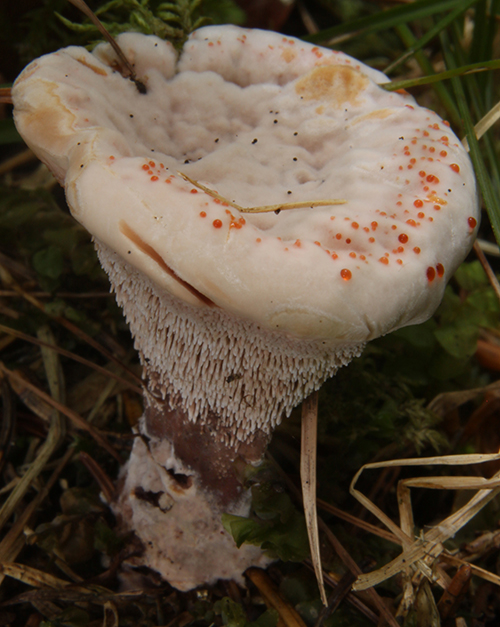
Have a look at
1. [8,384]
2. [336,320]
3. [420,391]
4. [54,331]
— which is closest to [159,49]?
[336,320]

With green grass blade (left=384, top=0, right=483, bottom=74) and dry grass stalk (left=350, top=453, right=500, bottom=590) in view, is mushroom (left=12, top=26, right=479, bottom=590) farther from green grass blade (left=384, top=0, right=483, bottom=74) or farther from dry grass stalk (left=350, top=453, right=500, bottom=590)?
green grass blade (left=384, top=0, right=483, bottom=74)

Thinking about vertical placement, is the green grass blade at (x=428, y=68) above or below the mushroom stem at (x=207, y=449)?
above

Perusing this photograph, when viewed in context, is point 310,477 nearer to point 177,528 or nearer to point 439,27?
point 177,528

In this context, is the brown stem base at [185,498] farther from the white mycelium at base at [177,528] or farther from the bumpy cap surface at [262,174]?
the bumpy cap surface at [262,174]

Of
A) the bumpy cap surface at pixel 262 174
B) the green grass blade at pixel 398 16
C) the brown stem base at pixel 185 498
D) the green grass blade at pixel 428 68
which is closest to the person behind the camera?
the bumpy cap surface at pixel 262 174

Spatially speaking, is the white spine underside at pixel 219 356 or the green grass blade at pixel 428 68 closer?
the white spine underside at pixel 219 356

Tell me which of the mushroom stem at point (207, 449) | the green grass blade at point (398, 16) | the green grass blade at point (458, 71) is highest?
the green grass blade at point (398, 16)

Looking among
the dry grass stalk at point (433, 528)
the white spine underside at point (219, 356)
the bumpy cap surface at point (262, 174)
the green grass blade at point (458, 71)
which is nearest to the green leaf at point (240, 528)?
the white spine underside at point (219, 356)

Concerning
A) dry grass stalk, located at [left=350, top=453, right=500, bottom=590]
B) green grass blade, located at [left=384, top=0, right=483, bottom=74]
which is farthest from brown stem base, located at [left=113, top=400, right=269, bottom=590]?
green grass blade, located at [left=384, top=0, right=483, bottom=74]

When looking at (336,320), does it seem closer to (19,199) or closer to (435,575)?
(435,575)
